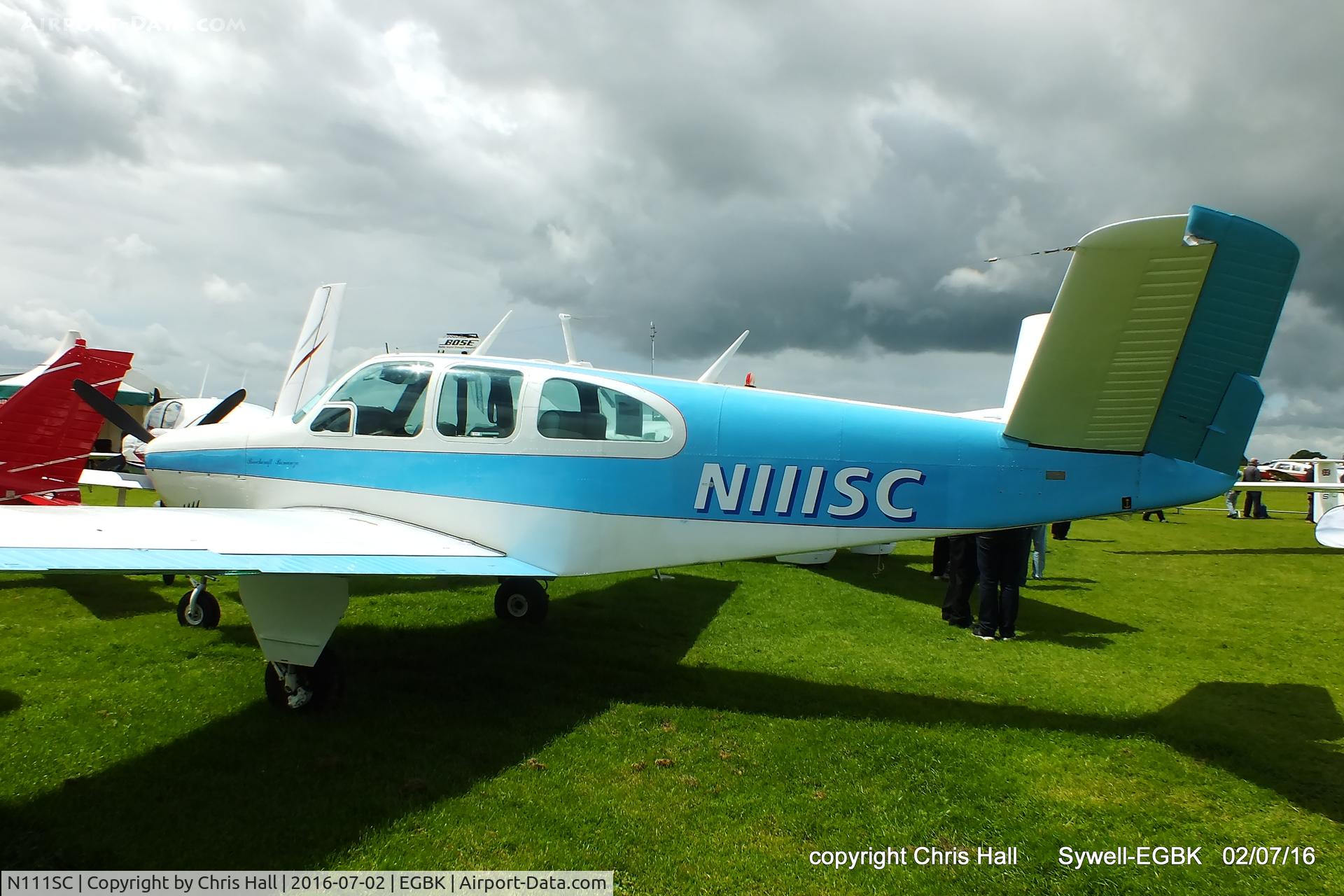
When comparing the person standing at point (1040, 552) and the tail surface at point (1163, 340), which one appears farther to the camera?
the person standing at point (1040, 552)

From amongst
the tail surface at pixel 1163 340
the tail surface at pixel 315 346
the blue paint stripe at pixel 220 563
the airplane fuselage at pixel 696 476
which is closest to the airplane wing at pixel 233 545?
the blue paint stripe at pixel 220 563

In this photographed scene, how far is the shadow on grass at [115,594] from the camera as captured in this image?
7008 mm

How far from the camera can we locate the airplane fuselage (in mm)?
4527

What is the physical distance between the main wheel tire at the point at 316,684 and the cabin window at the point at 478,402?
1883 mm

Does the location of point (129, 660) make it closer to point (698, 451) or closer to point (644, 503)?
point (644, 503)

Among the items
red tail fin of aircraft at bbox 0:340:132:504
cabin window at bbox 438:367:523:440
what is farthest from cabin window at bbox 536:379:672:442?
red tail fin of aircraft at bbox 0:340:132:504

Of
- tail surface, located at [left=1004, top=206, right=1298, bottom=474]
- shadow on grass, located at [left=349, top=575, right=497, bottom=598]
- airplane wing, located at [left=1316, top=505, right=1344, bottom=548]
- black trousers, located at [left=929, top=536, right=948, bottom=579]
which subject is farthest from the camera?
black trousers, located at [left=929, top=536, right=948, bottom=579]

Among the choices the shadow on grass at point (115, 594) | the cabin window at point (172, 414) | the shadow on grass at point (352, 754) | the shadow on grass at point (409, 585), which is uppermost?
the cabin window at point (172, 414)

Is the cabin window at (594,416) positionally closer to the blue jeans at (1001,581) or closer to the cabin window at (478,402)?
the cabin window at (478,402)

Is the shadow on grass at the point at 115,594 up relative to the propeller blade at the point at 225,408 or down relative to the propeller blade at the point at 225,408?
down

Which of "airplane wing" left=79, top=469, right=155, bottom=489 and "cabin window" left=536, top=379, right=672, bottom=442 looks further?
"airplane wing" left=79, top=469, right=155, bottom=489

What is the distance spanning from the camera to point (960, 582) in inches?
321

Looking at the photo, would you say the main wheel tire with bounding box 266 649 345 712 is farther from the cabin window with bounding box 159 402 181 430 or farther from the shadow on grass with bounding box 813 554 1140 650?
the cabin window with bounding box 159 402 181 430

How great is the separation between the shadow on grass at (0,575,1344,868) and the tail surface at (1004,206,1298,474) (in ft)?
6.64
